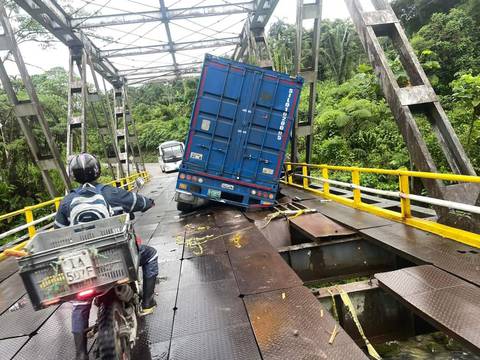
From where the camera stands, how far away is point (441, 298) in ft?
9.82

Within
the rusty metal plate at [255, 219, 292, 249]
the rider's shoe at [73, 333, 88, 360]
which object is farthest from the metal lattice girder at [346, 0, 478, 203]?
the rider's shoe at [73, 333, 88, 360]

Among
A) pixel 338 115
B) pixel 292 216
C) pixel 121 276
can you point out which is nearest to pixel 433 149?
pixel 338 115

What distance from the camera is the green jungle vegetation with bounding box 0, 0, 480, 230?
1356 centimetres

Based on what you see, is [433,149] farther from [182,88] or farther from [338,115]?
[182,88]

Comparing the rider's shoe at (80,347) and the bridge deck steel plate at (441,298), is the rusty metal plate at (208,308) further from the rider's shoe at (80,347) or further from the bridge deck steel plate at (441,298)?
the bridge deck steel plate at (441,298)

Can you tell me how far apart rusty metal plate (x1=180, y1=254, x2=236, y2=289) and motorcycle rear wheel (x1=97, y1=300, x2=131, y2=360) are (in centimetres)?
164

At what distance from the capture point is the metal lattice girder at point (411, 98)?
14.0 feet

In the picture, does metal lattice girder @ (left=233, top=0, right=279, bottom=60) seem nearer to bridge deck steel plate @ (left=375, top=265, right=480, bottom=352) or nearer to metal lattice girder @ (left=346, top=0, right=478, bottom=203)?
metal lattice girder @ (left=346, top=0, right=478, bottom=203)

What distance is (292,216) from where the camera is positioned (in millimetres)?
6996

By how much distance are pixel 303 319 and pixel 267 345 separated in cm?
46

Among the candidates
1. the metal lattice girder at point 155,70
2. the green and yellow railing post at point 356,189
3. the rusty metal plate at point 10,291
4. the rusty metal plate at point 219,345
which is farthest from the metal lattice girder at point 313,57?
the metal lattice girder at point 155,70

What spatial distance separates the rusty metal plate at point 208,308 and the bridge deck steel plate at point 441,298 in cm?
157

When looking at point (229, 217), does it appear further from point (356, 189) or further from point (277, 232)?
point (356, 189)

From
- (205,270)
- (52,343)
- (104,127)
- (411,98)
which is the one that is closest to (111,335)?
(52,343)
